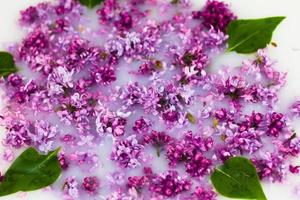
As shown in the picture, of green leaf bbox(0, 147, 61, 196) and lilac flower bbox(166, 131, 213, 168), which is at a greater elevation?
lilac flower bbox(166, 131, 213, 168)

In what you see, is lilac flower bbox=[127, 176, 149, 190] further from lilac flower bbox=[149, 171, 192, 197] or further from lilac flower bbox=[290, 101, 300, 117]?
lilac flower bbox=[290, 101, 300, 117]

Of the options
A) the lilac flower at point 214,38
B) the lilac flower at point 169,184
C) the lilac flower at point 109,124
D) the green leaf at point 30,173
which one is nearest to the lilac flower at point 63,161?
the green leaf at point 30,173

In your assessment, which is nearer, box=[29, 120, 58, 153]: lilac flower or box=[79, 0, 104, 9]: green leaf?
box=[29, 120, 58, 153]: lilac flower

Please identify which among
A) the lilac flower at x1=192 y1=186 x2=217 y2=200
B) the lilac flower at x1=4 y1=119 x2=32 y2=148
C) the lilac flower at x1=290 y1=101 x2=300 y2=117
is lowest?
the lilac flower at x1=192 y1=186 x2=217 y2=200

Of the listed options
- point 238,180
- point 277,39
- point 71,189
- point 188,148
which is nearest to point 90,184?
point 71,189

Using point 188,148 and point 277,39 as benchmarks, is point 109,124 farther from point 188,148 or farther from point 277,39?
point 277,39

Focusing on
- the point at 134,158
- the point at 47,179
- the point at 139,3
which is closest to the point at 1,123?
the point at 47,179

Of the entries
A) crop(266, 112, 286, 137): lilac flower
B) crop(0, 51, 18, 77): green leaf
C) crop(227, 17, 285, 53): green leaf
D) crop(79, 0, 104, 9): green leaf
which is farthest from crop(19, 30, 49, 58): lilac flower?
crop(266, 112, 286, 137): lilac flower
